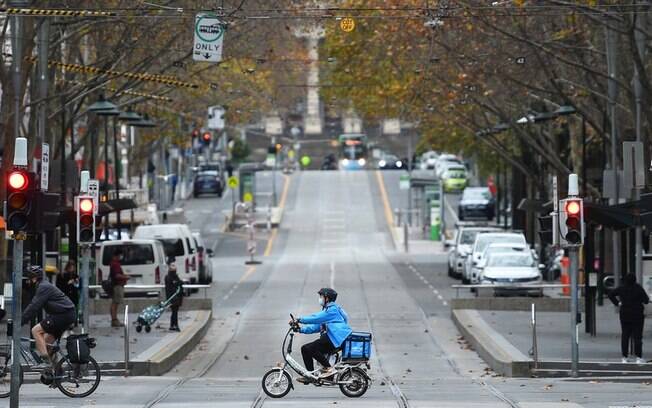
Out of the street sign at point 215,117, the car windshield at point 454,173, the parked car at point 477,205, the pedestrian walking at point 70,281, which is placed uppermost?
the street sign at point 215,117

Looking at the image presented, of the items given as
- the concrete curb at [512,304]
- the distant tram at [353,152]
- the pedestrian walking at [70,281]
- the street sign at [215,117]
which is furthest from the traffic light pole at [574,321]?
the distant tram at [353,152]

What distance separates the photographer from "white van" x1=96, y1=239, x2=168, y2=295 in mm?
41594

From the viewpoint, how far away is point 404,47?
45750 mm

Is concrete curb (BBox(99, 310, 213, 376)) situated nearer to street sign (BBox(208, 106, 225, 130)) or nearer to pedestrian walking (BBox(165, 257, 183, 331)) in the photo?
pedestrian walking (BBox(165, 257, 183, 331))

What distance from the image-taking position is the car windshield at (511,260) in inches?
1762

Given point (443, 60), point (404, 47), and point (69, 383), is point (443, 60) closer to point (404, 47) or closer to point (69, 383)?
point (404, 47)

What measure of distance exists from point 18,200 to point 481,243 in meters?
32.0

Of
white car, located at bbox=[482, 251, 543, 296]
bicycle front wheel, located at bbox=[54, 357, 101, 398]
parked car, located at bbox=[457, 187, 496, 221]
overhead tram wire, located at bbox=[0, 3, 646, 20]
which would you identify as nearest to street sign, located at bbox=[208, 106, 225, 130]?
parked car, located at bbox=[457, 187, 496, 221]

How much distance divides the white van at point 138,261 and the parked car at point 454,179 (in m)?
64.9

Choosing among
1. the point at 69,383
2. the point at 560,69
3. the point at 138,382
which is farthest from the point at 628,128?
the point at 69,383

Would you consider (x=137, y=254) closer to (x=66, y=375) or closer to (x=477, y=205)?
(x=66, y=375)

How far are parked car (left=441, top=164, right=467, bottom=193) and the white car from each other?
60.3 meters

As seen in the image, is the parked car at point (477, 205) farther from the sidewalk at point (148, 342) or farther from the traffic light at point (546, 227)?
the traffic light at point (546, 227)

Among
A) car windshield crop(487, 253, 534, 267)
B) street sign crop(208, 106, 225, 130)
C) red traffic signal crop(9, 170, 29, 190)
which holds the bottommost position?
car windshield crop(487, 253, 534, 267)
